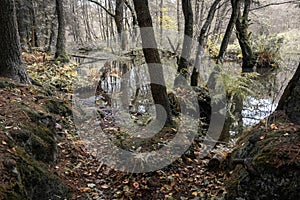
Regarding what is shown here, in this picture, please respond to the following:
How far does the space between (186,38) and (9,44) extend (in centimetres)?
457

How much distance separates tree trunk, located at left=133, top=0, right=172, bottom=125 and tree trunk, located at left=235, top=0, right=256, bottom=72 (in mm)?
10541

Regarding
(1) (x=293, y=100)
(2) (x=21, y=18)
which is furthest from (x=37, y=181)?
(2) (x=21, y=18)

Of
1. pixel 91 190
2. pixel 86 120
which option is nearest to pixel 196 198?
pixel 91 190

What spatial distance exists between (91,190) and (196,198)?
153 cm

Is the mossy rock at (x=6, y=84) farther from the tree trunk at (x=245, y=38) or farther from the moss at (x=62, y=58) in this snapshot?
the tree trunk at (x=245, y=38)

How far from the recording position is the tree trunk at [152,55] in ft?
14.4

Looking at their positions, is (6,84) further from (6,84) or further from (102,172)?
(102,172)

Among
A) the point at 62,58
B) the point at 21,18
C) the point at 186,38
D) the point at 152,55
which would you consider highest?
the point at 21,18

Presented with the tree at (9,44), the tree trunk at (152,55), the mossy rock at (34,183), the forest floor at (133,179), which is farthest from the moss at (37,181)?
the tree at (9,44)

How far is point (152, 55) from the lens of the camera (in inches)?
181

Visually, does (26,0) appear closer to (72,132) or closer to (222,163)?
(72,132)

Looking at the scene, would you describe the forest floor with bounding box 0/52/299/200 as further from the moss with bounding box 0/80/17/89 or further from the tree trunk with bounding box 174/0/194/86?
the tree trunk with bounding box 174/0/194/86

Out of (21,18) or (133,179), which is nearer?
(133,179)

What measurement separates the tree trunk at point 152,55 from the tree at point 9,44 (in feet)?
9.23
